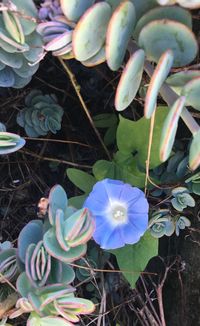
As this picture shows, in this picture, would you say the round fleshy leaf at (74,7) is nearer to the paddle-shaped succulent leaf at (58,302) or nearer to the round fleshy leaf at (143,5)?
the round fleshy leaf at (143,5)

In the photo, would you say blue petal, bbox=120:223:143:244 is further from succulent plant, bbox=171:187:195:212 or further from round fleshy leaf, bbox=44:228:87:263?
round fleshy leaf, bbox=44:228:87:263

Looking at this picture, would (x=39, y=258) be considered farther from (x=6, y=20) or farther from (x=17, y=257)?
(x=6, y=20)

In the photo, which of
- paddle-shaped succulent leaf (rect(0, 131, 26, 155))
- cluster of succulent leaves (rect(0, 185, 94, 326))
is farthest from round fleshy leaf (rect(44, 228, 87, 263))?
paddle-shaped succulent leaf (rect(0, 131, 26, 155))

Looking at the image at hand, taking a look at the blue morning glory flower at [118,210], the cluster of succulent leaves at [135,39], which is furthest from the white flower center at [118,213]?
the cluster of succulent leaves at [135,39]

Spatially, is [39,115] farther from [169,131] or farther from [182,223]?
[169,131]

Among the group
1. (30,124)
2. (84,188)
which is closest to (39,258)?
(84,188)

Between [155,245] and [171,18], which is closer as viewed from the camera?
[171,18]
